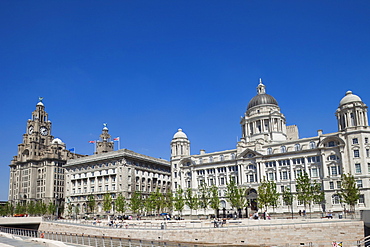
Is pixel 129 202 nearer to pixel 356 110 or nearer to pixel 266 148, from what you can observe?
pixel 266 148

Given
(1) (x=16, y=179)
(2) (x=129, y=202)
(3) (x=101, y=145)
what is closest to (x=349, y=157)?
(2) (x=129, y=202)

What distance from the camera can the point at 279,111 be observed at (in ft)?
376

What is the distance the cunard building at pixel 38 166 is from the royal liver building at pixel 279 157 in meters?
54.0

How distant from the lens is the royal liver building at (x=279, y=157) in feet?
273

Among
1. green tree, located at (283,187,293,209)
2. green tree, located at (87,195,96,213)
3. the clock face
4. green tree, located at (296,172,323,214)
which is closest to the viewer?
green tree, located at (296,172,323,214)

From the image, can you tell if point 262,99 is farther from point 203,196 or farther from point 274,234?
point 274,234

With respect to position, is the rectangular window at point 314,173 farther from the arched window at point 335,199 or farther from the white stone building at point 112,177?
the white stone building at point 112,177

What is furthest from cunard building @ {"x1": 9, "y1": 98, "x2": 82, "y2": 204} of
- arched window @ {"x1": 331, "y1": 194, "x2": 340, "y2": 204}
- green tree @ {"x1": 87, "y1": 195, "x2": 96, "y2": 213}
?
arched window @ {"x1": 331, "y1": 194, "x2": 340, "y2": 204}

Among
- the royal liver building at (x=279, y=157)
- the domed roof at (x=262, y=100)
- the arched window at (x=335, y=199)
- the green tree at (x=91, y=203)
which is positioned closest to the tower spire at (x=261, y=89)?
the royal liver building at (x=279, y=157)

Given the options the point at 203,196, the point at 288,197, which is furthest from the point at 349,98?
the point at 203,196

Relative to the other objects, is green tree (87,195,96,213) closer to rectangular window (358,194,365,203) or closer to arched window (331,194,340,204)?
arched window (331,194,340,204)

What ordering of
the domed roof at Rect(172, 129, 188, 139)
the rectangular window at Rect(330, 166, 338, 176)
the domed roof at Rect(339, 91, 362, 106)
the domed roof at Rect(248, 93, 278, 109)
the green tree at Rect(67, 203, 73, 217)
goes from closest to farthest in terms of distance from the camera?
the rectangular window at Rect(330, 166, 338, 176) → the domed roof at Rect(339, 91, 362, 106) → the domed roof at Rect(248, 93, 278, 109) → the domed roof at Rect(172, 129, 188, 139) → the green tree at Rect(67, 203, 73, 217)

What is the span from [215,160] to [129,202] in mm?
28671

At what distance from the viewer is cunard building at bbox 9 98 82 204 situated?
458ft
